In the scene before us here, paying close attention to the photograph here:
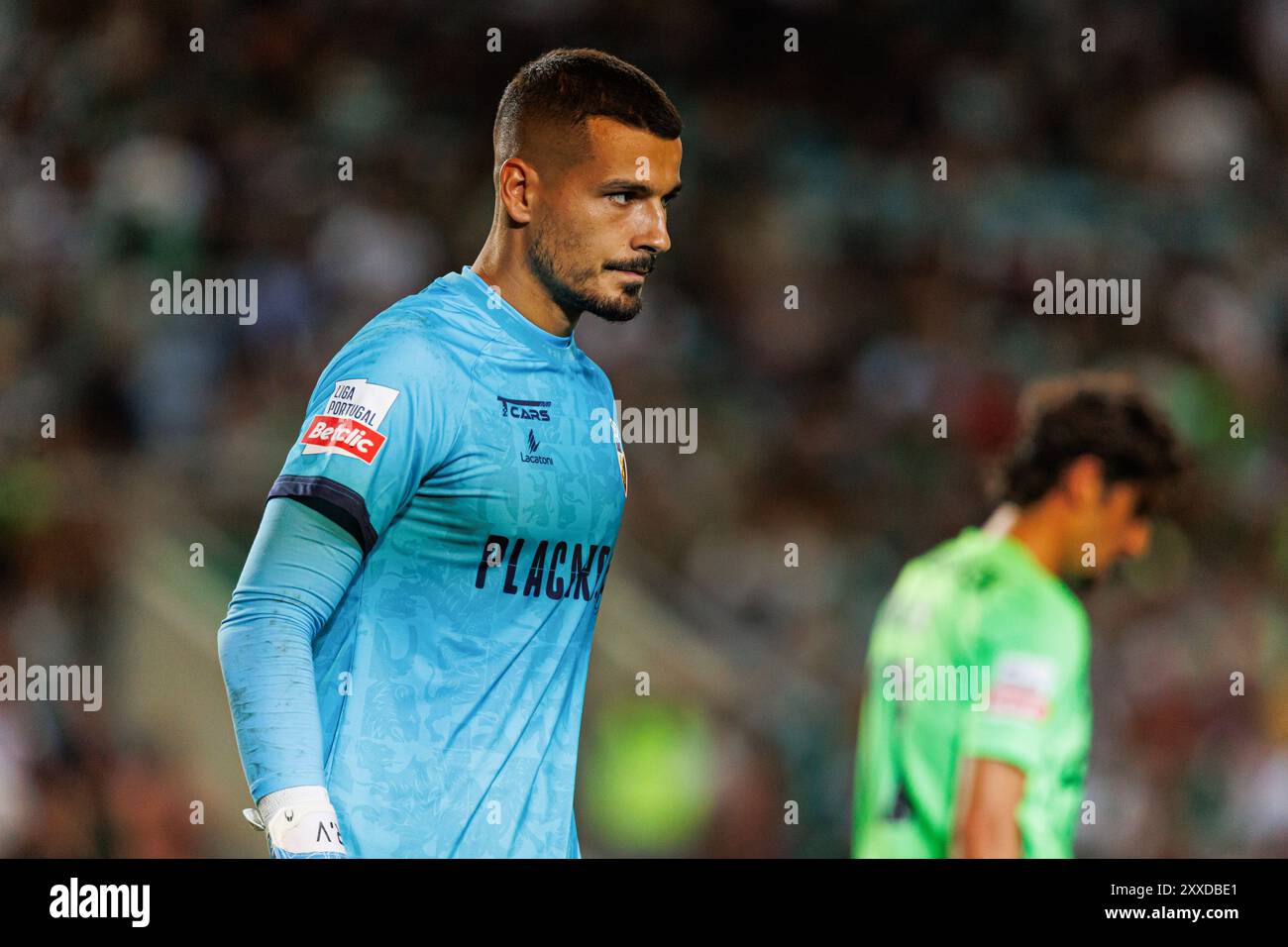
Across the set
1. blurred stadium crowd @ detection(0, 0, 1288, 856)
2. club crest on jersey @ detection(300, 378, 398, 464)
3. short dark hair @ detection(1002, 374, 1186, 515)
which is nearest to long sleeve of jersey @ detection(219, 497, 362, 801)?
club crest on jersey @ detection(300, 378, 398, 464)

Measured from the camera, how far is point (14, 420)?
646 cm

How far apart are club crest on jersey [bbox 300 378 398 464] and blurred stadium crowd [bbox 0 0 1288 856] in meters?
3.53

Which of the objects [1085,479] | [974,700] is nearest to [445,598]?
[974,700]

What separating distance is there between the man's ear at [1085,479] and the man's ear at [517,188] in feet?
7.16

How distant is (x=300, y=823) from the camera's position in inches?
89.7

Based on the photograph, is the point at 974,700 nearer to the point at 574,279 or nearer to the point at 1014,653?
the point at 1014,653

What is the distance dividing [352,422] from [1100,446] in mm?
2768

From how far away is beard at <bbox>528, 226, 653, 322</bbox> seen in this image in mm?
2869

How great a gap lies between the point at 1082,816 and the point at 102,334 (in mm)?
4540

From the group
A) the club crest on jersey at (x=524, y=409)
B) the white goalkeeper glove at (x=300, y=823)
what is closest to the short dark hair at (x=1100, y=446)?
the club crest on jersey at (x=524, y=409)

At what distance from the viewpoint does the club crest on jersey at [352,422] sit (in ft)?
8.10

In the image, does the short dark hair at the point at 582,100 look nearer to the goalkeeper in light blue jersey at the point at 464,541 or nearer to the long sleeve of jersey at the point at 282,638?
the goalkeeper in light blue jersey at the point at 464,541
